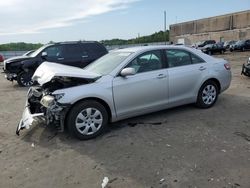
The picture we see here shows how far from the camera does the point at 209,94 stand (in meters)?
7.24

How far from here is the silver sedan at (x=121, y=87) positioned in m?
5.50

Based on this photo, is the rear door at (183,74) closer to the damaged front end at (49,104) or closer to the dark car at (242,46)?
the damaged front end at (49,104)

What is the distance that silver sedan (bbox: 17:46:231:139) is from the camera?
5.50 meters

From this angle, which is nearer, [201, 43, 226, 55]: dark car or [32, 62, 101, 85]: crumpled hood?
[32, 62, 101, 85]: crumpled hood

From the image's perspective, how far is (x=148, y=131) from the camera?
5.84 metres

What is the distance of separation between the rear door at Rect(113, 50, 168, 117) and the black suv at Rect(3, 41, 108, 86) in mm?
7136

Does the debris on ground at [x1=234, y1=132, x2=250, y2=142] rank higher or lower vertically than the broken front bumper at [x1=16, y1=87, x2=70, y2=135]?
lower

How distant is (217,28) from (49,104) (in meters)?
64.7

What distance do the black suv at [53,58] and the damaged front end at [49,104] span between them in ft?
22.0

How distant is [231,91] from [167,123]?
383 cm

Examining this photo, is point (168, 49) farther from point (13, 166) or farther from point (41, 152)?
point (13, 166)

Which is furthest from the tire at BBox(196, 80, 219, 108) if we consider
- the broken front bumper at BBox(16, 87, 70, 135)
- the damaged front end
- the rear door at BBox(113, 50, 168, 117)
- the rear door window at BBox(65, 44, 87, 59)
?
the rear door window at BBox(65, 44, 87, 59)

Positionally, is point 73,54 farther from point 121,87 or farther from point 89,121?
point 89,121

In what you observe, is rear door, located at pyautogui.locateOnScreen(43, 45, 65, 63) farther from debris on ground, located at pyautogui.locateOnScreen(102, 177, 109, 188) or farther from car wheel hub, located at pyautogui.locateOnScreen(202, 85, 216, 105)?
debris on ground, located at pyautogui.locateOnScreen(102, 177, 109, 188)
